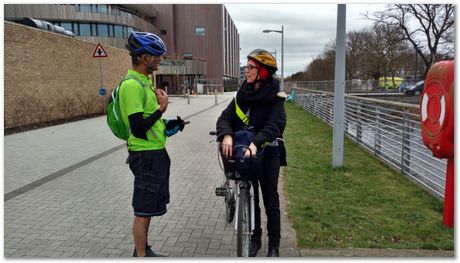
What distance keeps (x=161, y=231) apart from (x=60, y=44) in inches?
554

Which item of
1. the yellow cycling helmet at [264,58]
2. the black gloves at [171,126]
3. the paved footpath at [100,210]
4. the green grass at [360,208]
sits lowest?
the paved footpath at [100,210]

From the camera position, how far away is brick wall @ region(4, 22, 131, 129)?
12.6 metres

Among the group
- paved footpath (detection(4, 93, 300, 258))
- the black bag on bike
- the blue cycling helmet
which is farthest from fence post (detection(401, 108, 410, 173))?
the blue cycling helmet

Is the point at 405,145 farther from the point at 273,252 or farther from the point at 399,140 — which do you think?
the point at 273,252

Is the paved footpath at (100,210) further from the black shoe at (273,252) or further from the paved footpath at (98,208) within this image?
the black shoe at (273,252)

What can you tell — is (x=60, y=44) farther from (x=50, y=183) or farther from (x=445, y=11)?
(x=445, y=11)

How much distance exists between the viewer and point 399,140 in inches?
310

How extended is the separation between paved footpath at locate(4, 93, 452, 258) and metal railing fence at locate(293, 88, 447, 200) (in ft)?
6.85

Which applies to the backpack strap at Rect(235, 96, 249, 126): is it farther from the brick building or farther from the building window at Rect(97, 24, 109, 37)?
the building window at Rect(97, 24, 109, 37)

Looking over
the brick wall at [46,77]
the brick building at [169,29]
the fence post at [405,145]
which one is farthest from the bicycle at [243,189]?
the brick building at [169,29]

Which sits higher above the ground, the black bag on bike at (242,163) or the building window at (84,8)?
the building window at (84,8)

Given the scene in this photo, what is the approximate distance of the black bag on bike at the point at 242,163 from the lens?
2842 mm

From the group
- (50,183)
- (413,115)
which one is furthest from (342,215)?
(50,183)

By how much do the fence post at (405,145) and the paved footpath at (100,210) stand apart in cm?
210
